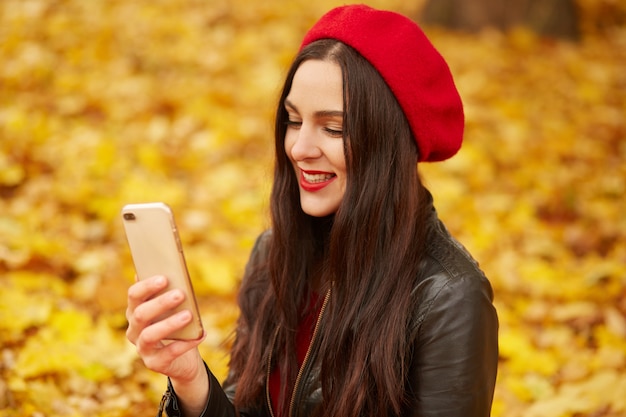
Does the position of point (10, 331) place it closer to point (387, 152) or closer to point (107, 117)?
point (387, 152)

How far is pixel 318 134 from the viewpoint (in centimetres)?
184

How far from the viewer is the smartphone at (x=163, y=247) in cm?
162

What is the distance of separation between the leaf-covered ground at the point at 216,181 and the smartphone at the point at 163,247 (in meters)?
0.80

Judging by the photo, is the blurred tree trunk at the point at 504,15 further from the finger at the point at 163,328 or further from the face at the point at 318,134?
the finger at the point at 163,328

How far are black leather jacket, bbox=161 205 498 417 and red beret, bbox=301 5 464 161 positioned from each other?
0.34 meters

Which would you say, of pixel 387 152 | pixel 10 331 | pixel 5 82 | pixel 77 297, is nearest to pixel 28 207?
pixel 77 297

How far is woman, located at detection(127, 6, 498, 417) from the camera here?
175 centimetres

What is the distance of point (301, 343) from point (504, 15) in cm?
632

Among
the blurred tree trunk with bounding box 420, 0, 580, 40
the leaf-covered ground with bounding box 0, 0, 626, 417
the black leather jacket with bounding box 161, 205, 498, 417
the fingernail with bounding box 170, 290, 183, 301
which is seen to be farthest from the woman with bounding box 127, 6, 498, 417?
the blurred tree trunk with bounding box 420, 0, 580, 40

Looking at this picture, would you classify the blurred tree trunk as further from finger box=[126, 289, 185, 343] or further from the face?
finger box=[126, 289, 185, 343]

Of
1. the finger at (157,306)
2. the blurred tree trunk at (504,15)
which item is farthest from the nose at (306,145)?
the blurred tree trunk at (504,15)

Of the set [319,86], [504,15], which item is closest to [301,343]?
[319,86]

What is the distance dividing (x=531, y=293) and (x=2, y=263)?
9.24ft

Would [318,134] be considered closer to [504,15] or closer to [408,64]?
[408,64]
